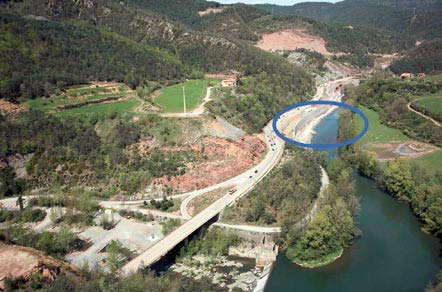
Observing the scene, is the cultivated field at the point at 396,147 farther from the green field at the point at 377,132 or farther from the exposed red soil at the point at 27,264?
the exposed red soil at the point at 27,264

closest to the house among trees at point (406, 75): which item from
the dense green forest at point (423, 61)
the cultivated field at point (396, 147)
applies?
the dense green forest at point (423, 61)

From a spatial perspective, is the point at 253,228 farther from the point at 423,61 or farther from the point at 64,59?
the point at 423,61

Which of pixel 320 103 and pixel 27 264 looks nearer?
pixel 27 264

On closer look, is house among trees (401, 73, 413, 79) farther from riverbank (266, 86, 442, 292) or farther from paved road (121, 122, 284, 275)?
riverbank (266, 86, 442, 292)

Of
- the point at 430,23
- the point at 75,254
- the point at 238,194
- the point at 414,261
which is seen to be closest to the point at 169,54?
the point at 238,194

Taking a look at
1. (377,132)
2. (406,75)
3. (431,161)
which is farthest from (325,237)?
(406,75)
